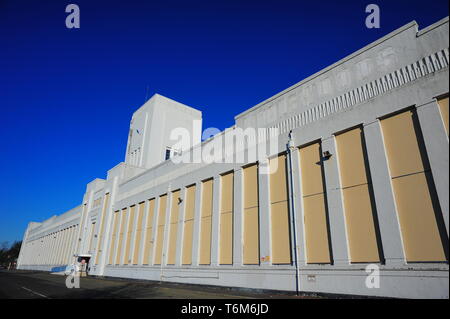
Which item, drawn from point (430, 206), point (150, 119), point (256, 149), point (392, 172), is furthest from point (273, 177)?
point (150, 119)

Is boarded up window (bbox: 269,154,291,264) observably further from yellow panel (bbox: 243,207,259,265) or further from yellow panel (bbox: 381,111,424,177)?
yellow panel (bbox: 381,111,424,177)

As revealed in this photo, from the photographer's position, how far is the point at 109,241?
3041cm

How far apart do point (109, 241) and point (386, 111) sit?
29.7 metres

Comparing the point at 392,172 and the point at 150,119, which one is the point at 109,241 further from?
the point at 392,172

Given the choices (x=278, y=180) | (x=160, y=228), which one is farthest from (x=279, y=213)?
(x=160, y=228)

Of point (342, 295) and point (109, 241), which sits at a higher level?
point (109, 241)

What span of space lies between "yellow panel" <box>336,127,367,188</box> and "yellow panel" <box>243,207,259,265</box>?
5.27 m

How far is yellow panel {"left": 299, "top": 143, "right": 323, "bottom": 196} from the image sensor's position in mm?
12859

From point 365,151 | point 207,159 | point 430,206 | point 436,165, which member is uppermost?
point 207,159

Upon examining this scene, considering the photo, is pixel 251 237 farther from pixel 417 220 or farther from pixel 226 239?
pixel 417 220

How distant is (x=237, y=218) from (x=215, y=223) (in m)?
2.03

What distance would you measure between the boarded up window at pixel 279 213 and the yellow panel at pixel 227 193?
128 inches

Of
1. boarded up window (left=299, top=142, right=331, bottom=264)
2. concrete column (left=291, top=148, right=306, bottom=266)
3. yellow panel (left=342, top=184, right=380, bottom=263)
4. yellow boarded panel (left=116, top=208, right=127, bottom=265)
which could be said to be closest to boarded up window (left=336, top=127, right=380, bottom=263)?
yellow panel (left=342, top=184, right=380, bottom=263)

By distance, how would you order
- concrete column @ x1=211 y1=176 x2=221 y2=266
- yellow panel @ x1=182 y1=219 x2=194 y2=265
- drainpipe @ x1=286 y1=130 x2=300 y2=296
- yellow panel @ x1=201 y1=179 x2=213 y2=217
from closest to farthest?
drainpipe @ x1=286 y1=130 x2=300 y2=296
concrete column @ x1=211 y1=176 x2=221 y2=266
yellow panel @ x1=201 y1=179 x2=213 y2=217
yellow panel @ x1=182 y1=219 x2=194 y2=265
